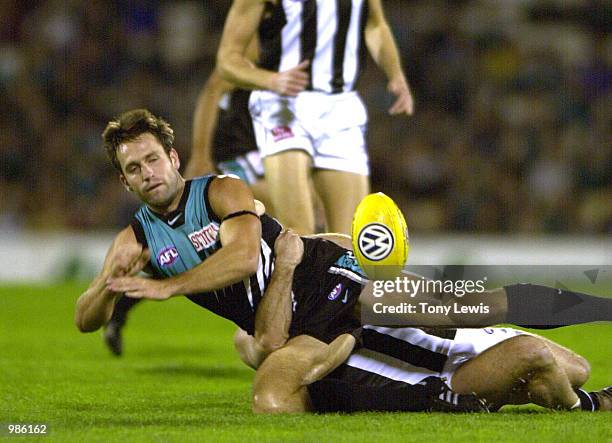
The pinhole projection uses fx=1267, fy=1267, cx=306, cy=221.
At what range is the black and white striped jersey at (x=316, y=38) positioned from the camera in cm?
713

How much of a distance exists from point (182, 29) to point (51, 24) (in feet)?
5.33

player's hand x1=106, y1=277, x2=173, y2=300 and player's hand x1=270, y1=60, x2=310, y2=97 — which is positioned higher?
player's hand x1=270, y1=60, x2=310, y2=97

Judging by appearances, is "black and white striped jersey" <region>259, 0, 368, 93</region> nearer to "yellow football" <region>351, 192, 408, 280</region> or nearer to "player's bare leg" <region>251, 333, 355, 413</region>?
"yellow football" <region>351, 192, 408, 280</region>

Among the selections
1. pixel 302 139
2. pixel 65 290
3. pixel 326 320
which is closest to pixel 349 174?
pixel 302 139

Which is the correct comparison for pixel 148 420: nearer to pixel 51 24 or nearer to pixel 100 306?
pixel 100 306

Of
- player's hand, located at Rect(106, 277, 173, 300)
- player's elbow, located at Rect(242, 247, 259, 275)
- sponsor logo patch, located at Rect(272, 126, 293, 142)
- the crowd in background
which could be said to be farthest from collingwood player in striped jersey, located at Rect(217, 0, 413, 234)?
the crowd in background

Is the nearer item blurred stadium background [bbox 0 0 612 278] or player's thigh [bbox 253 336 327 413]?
player's thigh [bbox 253 336 327 413]

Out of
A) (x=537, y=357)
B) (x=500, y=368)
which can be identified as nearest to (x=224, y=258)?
(x=500, y=368)

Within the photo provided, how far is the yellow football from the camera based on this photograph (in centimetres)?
530

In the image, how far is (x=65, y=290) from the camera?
1330cm

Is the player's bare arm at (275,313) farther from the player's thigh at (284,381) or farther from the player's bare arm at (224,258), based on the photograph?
the player's bare arm at (224,258)

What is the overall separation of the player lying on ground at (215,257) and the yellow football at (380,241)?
96 mm

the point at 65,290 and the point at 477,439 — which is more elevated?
the point at 477,439

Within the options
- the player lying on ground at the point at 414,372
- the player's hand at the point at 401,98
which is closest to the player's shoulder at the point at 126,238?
the player lying on ground at the point at 414,372
